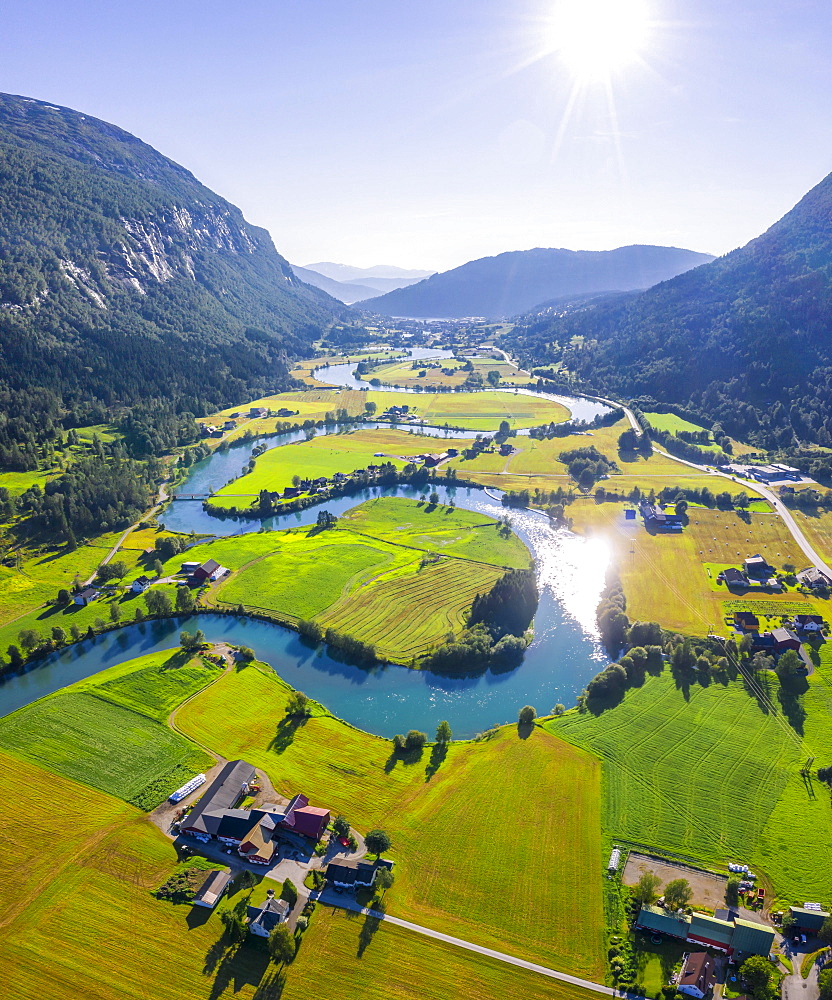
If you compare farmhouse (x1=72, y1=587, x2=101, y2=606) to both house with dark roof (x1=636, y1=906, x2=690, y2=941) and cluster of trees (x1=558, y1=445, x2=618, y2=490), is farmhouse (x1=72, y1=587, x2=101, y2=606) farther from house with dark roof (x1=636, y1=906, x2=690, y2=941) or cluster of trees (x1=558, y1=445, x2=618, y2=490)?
cluster of trees (x1=558, y1=445, x2=618, y2=490)

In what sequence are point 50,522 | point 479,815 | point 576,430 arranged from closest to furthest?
point 479,815, point 50,522, point 576,430

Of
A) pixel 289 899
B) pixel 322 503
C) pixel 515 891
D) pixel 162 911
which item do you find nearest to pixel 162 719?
pixel 162 911

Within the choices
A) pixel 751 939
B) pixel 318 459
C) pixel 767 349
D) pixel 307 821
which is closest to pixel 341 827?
pixel 307 821

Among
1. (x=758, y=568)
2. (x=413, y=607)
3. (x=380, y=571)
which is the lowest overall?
(x=413, y=607)

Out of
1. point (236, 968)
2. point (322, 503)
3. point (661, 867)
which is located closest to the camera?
point (236, 968)

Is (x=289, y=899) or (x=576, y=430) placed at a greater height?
(x=576, y=430)

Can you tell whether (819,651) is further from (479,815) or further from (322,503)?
(322,503)

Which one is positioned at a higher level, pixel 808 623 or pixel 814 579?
pixel 814 579

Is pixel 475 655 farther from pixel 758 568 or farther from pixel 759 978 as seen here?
pixel 758 568
